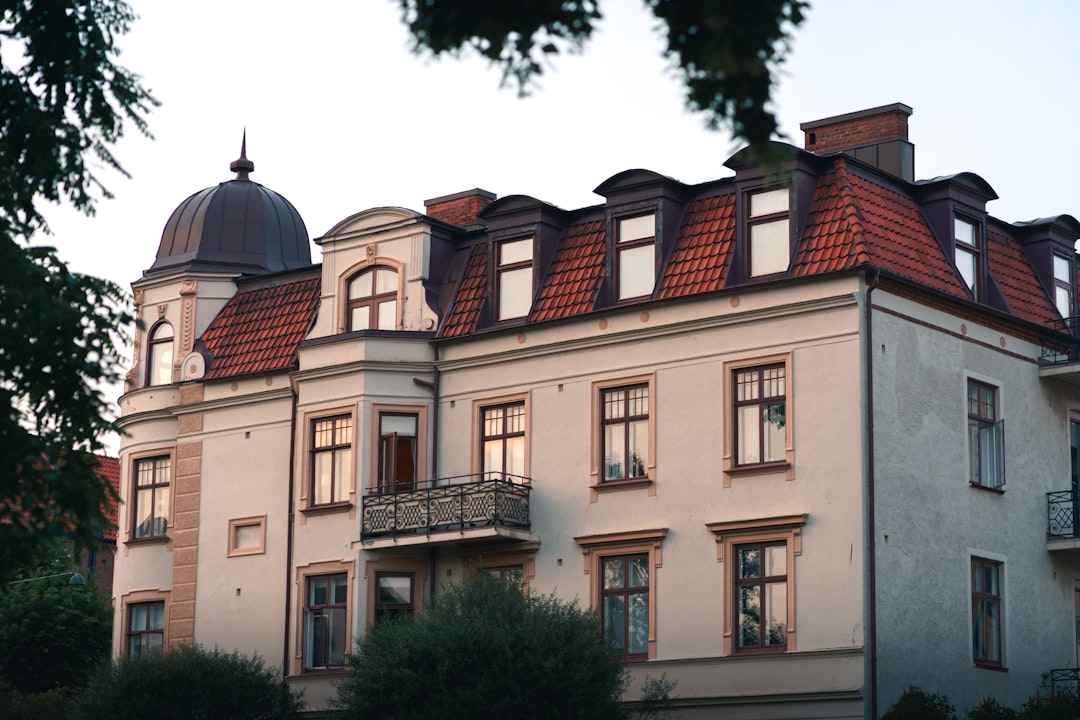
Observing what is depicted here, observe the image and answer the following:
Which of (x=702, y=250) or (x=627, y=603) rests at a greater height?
(x=702, y=250)

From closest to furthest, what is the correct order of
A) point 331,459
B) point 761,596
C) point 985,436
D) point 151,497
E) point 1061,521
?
point 761,596, point 985,436, point 1061,521, point 331,459, point 151,497

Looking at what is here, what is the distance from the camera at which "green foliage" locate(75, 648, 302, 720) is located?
34125 millimetres

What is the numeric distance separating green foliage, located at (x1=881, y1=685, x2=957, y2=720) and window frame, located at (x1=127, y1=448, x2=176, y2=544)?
53.6 ft

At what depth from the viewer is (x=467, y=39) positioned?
13.5 m

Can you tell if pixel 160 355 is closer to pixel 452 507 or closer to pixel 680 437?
pixel 452 507

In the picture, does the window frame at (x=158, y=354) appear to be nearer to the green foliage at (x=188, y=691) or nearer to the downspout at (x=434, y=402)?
the downspout at (x=434, y=402)

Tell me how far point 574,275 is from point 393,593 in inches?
270

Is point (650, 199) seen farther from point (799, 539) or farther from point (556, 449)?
point (799, 539)

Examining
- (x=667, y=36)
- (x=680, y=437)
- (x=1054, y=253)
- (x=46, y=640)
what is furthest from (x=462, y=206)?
(x=667, y=36)

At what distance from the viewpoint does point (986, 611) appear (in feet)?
106

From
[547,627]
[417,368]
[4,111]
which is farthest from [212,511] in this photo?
[4,111]

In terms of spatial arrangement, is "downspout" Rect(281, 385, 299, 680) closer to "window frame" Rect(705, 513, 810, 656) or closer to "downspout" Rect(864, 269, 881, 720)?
"window frame" Rect(705, 513, 810, 656)

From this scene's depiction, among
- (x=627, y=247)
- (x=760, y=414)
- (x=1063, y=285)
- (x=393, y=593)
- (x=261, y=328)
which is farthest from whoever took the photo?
(x=261, y=328)

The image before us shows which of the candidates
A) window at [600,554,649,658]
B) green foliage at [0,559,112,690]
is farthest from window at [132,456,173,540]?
window at [600,554,649,658]
